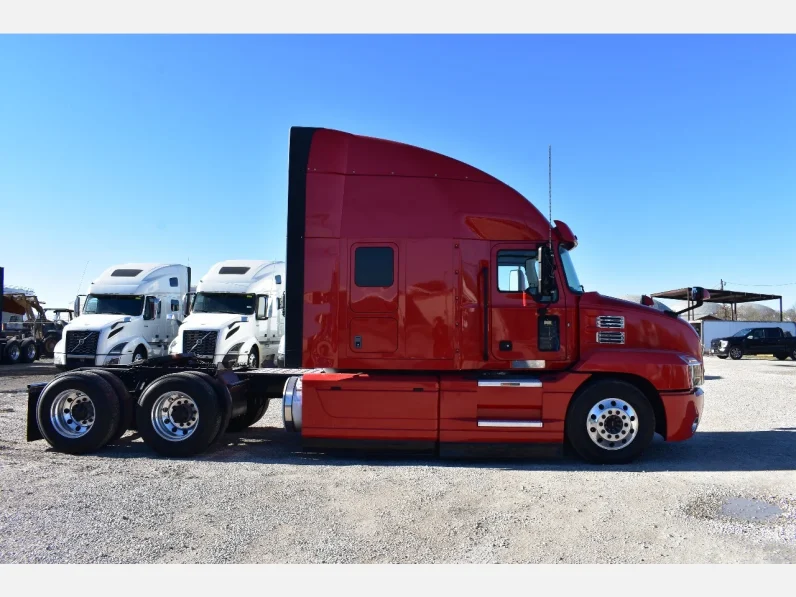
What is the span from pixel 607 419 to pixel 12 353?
28.0 metres

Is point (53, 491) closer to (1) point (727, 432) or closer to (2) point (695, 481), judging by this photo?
(2) point (695, 481)

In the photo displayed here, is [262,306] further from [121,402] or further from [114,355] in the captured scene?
[121,402]

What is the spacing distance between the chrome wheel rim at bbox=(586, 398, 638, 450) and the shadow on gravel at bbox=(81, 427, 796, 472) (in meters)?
0.32

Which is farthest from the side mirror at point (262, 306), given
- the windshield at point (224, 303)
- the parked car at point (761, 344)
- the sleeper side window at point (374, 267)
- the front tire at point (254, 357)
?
the parked car at point (761, 344)

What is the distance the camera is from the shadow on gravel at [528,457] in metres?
7.49

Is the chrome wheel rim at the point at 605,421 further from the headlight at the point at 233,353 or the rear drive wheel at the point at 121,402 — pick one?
the headlight at the point at 233,353

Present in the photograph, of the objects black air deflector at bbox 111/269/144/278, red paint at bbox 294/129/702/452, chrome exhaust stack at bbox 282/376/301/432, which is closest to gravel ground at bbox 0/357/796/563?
chrome exhaust stack at bbox 282/376/301/432

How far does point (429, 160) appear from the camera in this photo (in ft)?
25.9

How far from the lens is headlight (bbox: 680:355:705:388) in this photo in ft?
24.8

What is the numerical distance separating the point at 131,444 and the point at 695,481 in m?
7.72

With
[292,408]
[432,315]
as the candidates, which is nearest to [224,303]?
[292,408]

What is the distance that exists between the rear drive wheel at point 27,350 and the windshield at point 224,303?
625 inches

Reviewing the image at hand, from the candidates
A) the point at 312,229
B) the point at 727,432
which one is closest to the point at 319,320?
the point at 312,229

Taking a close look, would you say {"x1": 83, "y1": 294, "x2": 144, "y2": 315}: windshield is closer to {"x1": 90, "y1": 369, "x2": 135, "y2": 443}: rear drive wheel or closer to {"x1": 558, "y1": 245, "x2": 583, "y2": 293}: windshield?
{"x1": 90, "y1": 369, "x2": 135, "y2": 443}: rear drive wheel
